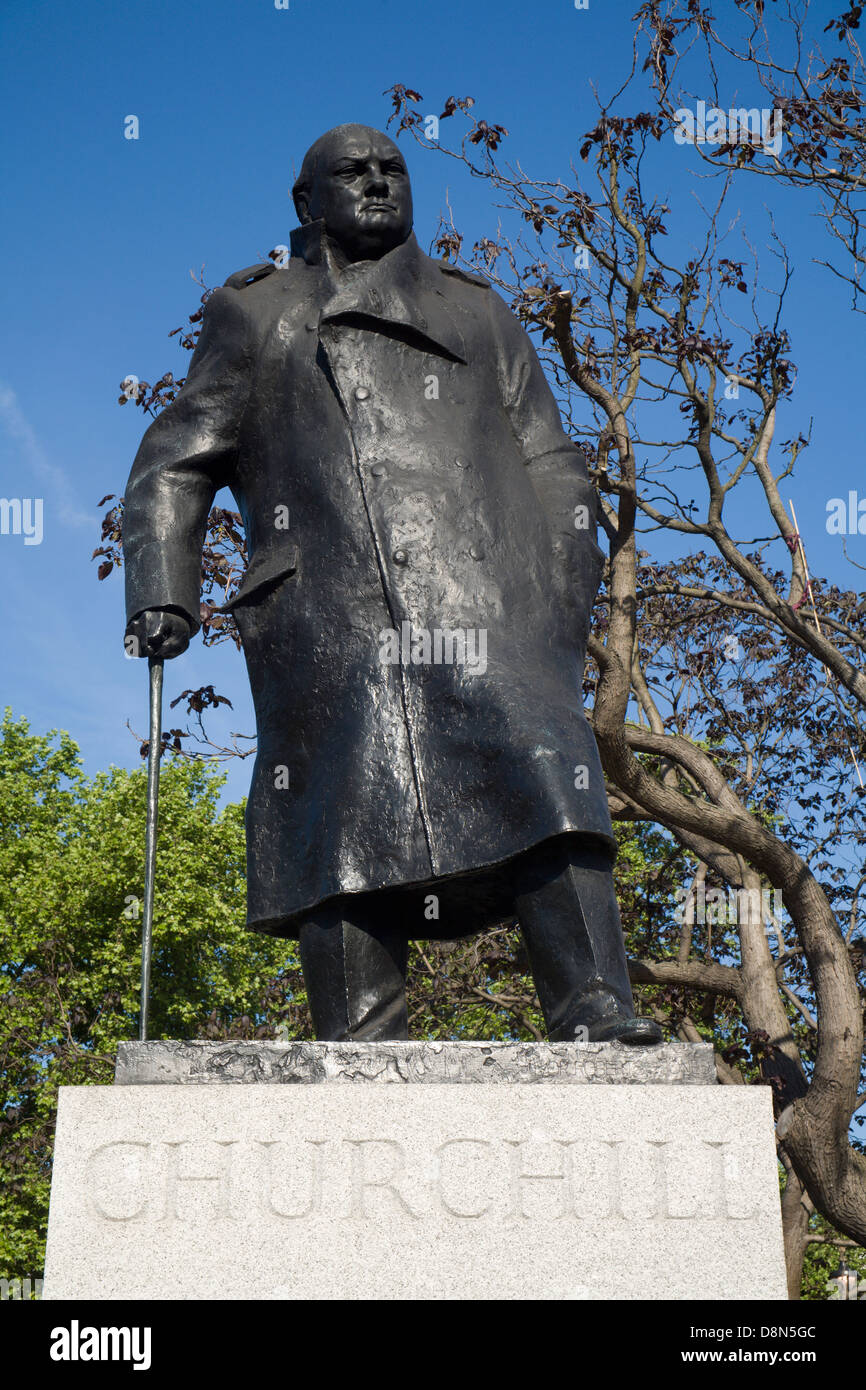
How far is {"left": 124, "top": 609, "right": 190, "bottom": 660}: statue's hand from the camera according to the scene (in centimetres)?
416

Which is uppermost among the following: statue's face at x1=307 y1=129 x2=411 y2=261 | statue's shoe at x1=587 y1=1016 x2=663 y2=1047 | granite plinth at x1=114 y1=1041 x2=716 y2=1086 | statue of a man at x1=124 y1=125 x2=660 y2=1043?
statue's face at x1=307 y1=129 x2=411 y2=261

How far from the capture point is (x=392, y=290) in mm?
4324

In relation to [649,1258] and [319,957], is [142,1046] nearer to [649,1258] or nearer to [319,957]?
[319,957]

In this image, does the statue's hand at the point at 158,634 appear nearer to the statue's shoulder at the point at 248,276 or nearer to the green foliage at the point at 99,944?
the statue's shoulder at the point at 248,276

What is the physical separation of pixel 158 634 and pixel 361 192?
1.42 m

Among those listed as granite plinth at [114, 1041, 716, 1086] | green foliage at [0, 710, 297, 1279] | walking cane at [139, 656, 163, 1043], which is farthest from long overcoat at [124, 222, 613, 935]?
green foliage at [0, 710, 297, 1279]

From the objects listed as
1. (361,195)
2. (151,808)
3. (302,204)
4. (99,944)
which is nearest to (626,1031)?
(151,808)

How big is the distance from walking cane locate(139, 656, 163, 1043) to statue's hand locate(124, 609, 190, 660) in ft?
0.10

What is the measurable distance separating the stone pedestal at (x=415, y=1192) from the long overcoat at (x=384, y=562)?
2.28 ft

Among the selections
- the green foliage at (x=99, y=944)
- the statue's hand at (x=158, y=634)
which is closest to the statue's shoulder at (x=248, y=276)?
the statue's hand at (x=158, y=634)

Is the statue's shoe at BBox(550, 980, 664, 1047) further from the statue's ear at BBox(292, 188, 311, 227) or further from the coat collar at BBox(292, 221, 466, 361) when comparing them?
the statue's ear at BBox(292, 188, 311, 227)

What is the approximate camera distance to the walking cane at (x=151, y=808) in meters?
3.77

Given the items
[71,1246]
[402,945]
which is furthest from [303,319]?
[71,1246]

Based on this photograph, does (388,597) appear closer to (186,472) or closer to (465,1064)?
(186,472)
